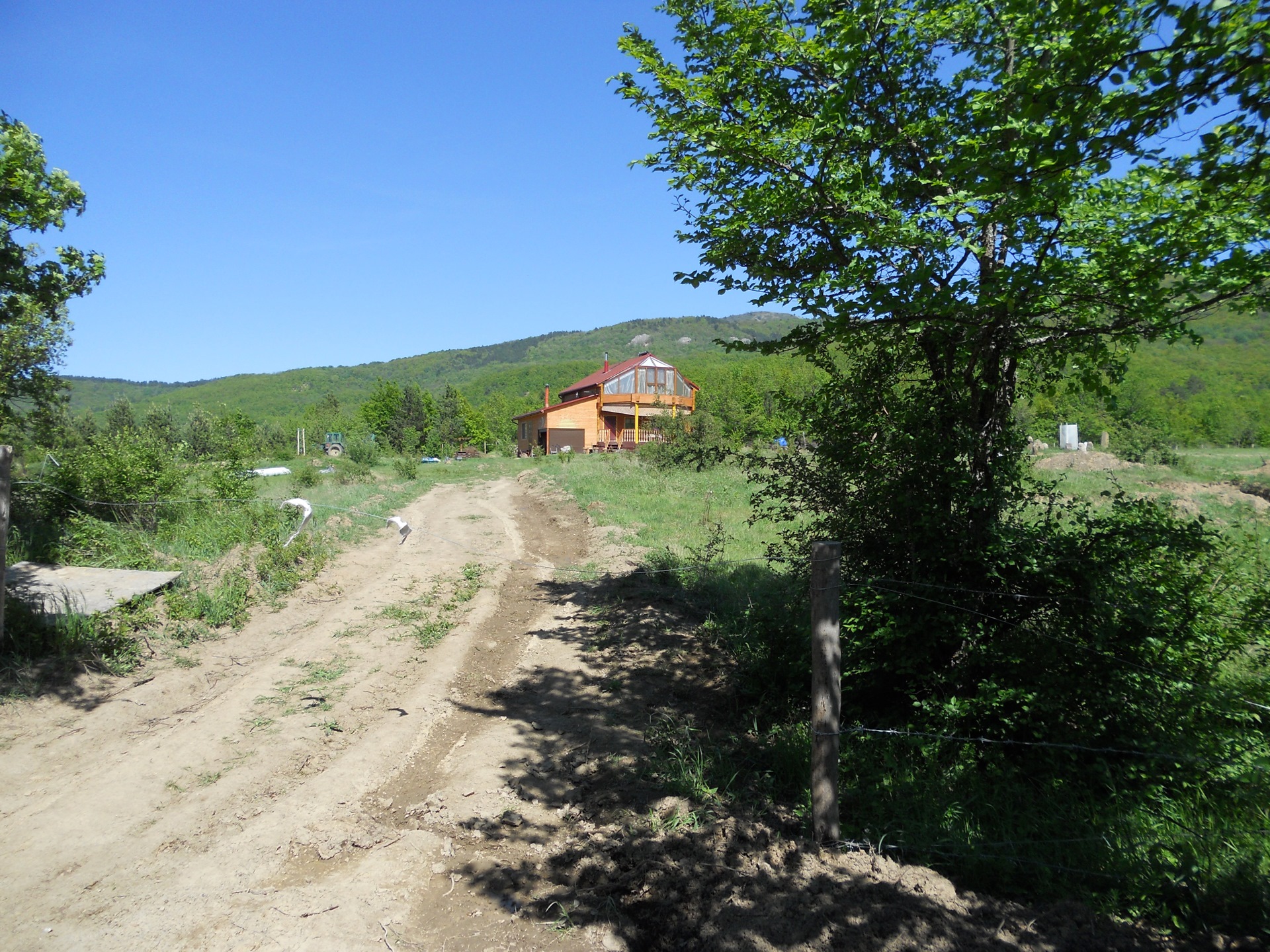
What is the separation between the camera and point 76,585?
7.95 metres

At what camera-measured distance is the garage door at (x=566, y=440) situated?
177 ft

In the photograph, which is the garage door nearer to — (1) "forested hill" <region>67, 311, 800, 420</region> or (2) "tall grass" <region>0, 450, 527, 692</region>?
(2) "tall grass" <region>0, 450, 527, 692</region>

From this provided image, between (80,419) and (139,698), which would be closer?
(139,698)

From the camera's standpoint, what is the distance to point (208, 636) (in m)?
7.71

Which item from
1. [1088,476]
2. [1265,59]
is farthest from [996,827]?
[1088,476]

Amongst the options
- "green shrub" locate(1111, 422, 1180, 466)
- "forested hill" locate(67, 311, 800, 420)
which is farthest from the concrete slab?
"forested hill" locate(67, 311, 800, 420)

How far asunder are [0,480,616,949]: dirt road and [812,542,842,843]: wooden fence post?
131 centimetres

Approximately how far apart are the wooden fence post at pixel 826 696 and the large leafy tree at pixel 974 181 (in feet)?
5.77

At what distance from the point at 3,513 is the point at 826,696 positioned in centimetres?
709

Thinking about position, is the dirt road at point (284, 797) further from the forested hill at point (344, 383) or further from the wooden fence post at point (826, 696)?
the forested hill at point (344, 383)

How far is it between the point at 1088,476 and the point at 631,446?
30.6m

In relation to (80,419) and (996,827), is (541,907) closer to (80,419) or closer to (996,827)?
(996,827)

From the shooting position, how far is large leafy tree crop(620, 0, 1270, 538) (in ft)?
12.2

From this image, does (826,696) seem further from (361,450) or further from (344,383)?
(344,383)
